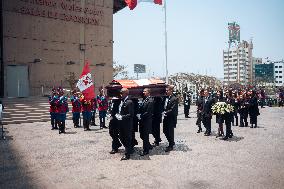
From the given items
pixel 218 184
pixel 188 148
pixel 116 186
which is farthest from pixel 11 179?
pixel 188 148

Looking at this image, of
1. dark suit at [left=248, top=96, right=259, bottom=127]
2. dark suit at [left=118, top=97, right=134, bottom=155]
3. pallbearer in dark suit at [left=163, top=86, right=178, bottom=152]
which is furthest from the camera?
dark suit at [left=248, top=96, right=259, bottom=127]

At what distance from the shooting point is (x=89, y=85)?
14.2 meters

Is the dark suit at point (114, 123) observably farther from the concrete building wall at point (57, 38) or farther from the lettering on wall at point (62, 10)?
the lettering on wall at point (62, 10)

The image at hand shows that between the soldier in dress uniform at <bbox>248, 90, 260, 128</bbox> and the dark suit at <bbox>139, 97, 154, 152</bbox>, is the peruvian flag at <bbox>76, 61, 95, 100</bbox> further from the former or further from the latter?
the soldier in dress uniform at <bbox>248, 90, 260, 128</bbox>

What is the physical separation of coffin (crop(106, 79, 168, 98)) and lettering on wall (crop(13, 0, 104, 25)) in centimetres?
2155

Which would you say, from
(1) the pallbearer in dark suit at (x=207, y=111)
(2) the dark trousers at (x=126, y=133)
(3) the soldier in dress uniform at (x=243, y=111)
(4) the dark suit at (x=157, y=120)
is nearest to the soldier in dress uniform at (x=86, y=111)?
(4) the dark suit at (x=157, y=120)

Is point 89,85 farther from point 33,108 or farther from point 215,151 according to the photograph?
point 33,108

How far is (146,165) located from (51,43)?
25523 millimetres

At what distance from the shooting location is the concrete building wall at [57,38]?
27.7 meters

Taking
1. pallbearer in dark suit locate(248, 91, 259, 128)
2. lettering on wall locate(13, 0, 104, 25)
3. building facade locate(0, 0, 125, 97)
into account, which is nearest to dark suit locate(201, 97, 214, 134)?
pallbearer in dark suit locate(248, 91, 259, 128)

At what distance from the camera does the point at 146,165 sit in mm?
7855

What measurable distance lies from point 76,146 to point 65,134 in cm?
314

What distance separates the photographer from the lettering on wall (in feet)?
93.1

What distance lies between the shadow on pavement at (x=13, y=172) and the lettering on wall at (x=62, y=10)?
21.9 m
